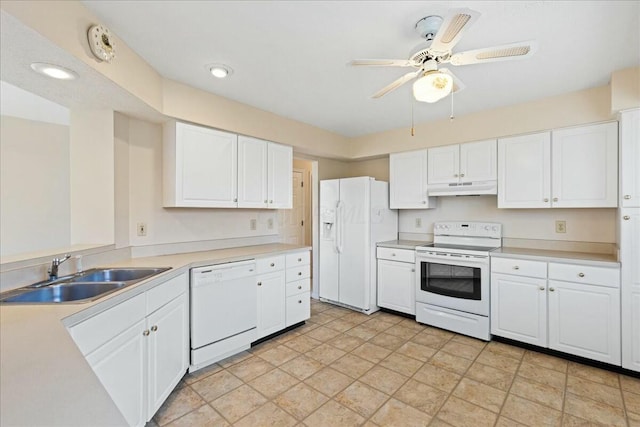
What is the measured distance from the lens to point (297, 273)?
10.5 feet

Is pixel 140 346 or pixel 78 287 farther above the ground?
pixel 78 287

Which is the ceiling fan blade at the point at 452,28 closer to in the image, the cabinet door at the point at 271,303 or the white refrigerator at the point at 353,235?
the white refrigerator at the point at 353,235

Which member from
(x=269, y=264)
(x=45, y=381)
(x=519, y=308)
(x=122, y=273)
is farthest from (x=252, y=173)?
(x=519, y=308)

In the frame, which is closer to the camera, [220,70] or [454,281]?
[220,70]

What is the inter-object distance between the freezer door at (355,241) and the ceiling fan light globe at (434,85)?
6.51 ft

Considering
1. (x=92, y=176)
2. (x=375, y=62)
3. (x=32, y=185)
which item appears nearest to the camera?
(x=375, y=62)

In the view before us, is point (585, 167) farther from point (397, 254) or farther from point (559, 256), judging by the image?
point (397, 254)

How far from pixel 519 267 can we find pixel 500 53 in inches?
82.0

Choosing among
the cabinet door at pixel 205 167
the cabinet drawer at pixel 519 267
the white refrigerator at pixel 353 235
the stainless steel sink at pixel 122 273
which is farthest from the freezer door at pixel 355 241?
the stainless steel sink at pixel 122 273

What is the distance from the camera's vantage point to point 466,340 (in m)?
2.94

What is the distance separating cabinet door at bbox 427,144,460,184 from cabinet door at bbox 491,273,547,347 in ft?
3.96

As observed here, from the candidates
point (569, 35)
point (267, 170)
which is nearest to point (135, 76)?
point (267, 170)

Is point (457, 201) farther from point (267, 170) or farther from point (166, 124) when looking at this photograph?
point (166, 124)

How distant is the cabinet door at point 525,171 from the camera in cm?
281
